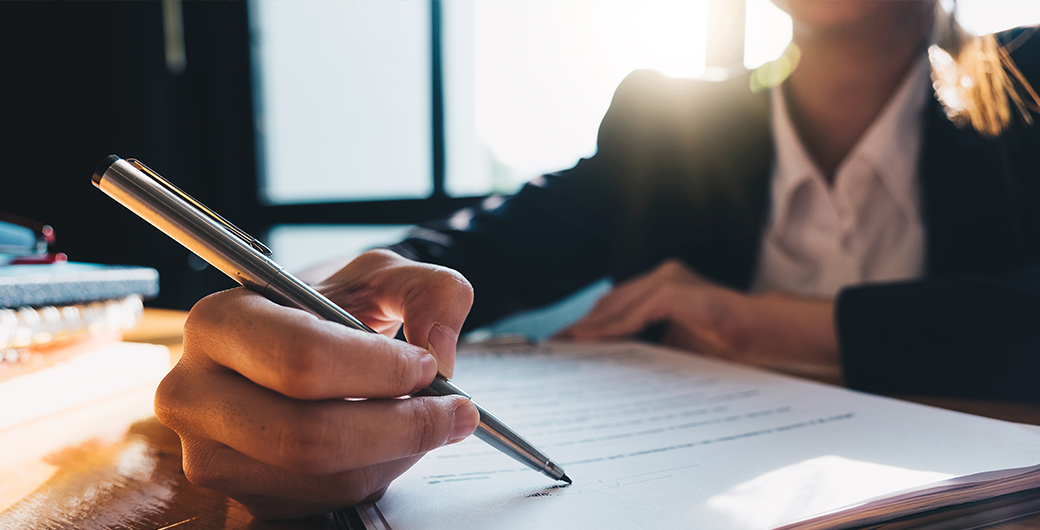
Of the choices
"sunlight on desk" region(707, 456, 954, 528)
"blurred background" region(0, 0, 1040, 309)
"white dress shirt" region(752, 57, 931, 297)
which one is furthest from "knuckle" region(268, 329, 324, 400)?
"blurred background" region(0, 0, 1040, 309)

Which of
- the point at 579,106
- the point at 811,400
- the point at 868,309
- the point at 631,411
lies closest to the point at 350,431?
the point at 631,411

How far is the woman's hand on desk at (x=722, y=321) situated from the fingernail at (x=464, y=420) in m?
0.39

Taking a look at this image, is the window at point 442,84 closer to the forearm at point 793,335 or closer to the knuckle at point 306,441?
the forearm at point 793,335

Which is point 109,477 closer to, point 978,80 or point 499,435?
point 499,435

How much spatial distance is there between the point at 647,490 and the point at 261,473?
0.15 m

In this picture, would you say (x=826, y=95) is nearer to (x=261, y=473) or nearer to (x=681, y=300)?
(x=681, y=300)

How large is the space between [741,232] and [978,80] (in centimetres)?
29

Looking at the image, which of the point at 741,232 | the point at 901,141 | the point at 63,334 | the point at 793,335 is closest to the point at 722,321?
the point at 793,335

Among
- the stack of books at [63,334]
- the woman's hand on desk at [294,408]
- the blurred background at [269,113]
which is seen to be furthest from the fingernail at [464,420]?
the blurred background at [269,113]

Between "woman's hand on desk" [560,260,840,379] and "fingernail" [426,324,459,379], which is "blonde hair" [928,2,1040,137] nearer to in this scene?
"woman's hand on desk" [560,260,840,379]

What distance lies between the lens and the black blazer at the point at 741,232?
17.2 inches

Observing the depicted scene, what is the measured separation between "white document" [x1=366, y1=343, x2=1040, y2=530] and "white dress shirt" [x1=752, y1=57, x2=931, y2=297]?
0.33 meters

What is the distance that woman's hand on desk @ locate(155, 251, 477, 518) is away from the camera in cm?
18

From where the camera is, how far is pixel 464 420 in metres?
0.21
